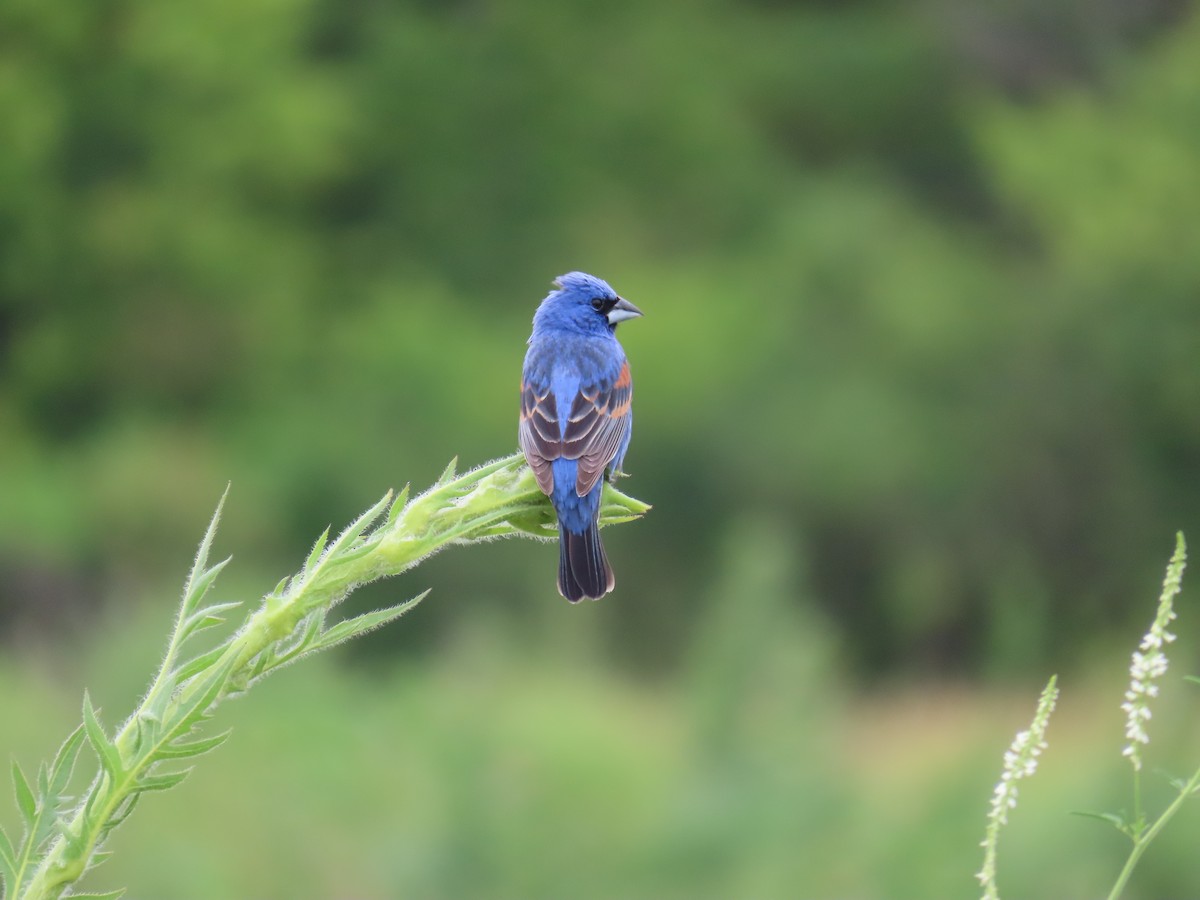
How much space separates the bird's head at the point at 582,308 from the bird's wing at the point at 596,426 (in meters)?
0.35

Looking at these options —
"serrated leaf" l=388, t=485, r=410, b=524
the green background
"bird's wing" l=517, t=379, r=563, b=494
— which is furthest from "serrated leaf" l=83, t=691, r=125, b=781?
the green background

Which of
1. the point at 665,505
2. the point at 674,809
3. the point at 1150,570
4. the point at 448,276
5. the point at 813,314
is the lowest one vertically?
the point at 674,809

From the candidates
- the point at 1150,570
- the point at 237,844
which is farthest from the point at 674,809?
the point at 1150,570

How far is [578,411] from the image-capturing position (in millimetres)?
3145

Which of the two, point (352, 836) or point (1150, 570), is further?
point (1150, 570)

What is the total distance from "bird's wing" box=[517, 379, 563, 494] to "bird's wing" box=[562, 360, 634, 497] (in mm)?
27

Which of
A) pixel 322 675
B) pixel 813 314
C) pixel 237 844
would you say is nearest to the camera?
pixel 237 844

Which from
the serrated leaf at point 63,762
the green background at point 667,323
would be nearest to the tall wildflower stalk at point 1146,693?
the serrated leaf at point 63,762

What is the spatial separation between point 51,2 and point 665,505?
7.25 m

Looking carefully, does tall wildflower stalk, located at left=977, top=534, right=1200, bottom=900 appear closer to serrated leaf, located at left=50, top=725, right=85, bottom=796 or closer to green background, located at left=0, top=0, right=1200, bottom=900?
serrated leaf, located at left=50, top=725, right=85, bottom=796

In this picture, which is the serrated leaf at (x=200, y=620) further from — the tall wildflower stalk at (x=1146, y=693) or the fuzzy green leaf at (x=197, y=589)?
the tall wildflower stalk at (x=1146, y=693)

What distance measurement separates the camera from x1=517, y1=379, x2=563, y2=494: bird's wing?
269cm

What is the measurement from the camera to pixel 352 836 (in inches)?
275

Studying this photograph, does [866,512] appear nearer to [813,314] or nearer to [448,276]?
[813,314]
